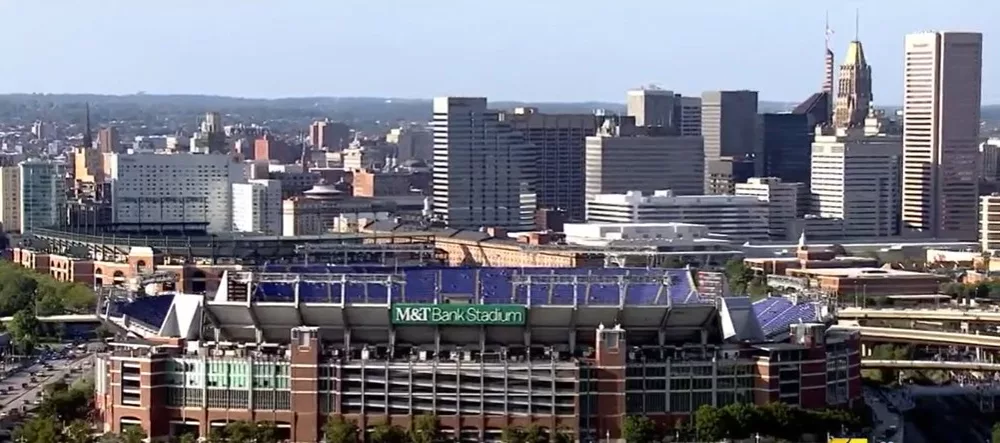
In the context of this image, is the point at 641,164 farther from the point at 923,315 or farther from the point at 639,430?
the point at 639,430

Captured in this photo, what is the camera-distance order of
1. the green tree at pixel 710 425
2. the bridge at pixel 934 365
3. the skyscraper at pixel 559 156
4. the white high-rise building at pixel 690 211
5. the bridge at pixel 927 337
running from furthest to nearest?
the skyscraper at pixel 559 156 → the white high-rise building at pixel 690 211 → the bridge at pixel 927 337 → the bridge at pixel 934 365 → the green tree at pixel 710 425

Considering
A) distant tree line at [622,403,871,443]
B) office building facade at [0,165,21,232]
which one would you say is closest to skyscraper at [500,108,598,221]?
office building facade at [0,165,21,232]

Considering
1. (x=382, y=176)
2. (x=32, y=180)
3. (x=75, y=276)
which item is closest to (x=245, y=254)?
(x=75, y=276)

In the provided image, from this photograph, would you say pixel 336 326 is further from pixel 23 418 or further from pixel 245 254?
pixel 245 254

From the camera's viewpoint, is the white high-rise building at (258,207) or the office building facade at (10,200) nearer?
the office building facade at (10,200)

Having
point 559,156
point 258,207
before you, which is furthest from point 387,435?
point 559,156

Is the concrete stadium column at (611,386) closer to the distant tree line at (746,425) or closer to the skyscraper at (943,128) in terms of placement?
the distant tree line at (746,425)

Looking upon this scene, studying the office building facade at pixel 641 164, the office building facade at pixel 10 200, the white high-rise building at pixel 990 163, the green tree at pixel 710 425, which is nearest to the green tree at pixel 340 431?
the green tree at pixel 710 425
